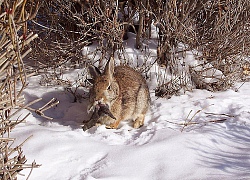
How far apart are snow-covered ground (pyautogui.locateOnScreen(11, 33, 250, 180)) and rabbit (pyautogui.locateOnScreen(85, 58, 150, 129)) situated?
0.39 feet

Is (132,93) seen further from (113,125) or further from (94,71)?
(94,71)

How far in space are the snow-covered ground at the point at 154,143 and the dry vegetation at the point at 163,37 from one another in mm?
406

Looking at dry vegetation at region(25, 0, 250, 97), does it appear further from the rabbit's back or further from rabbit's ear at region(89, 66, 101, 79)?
rabbit's ear at region(89, 66, 101, 79)

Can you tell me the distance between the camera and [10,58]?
253 centimetres

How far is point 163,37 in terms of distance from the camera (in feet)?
16.3

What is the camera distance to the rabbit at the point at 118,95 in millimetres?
3902

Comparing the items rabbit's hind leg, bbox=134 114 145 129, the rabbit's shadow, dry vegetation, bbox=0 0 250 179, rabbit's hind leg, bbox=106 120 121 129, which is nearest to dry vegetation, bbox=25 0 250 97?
dry vegetation, bbox=0 0 250 179

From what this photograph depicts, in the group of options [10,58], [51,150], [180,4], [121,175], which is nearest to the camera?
[10,58]

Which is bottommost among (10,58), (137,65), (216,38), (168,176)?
(168,176)

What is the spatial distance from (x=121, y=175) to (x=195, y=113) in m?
1.43

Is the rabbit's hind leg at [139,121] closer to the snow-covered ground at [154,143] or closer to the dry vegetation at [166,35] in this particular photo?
the snow-covered ground at [154,143]

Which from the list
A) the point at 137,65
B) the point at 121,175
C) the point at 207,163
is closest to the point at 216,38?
the point at 137,65

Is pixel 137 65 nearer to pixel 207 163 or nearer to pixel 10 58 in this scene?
pixel 207 163

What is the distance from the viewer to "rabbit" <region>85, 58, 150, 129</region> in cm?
390
